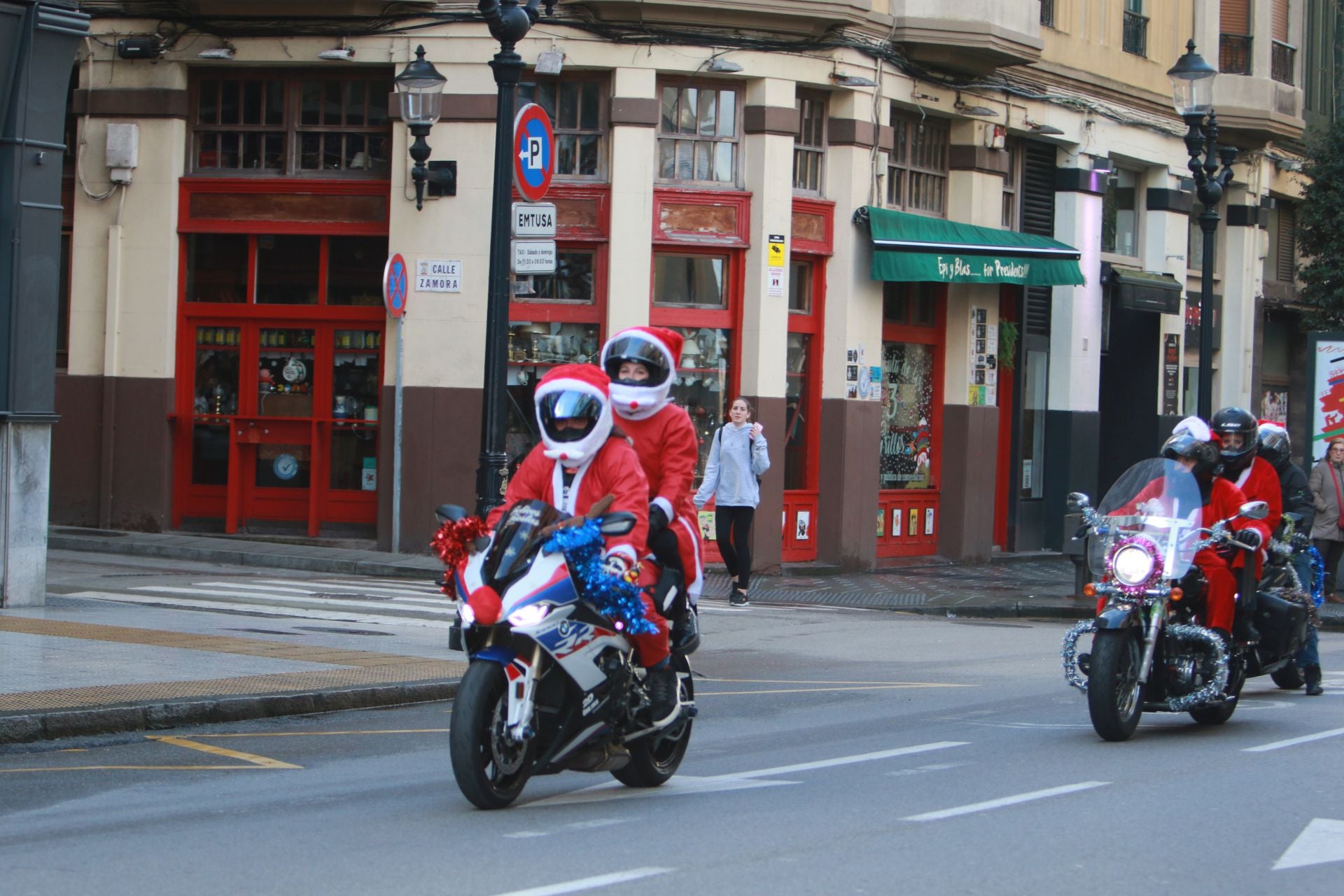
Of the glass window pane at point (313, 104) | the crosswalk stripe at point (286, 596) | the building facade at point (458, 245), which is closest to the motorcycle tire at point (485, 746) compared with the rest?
the crosswalk stripe at point (286, 596)

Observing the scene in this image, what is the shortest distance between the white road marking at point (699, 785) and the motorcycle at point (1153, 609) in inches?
50.9

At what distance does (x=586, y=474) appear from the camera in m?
7.82

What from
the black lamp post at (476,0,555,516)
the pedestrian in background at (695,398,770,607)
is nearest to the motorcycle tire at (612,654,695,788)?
the black lamp post at (476,0,555,516)

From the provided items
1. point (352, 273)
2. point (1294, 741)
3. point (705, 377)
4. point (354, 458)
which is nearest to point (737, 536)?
point (705, 377)

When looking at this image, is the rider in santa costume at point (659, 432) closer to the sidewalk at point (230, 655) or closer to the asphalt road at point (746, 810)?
the asphalt road at point (746, 810)

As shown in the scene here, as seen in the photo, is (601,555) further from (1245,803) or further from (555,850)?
(1245,803)

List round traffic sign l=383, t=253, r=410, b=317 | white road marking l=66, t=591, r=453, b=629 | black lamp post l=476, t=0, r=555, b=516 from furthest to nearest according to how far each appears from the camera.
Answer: round traffic sign l=383, t=253, r=410, b=317 → white road marking l=66, t=591, r=453, b=629 → black lamp post l=476, t=0, r=555, b=516

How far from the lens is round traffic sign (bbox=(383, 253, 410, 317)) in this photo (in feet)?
64.3

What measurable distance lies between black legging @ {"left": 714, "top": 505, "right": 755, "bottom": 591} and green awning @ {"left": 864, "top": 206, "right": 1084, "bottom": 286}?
4.94 m

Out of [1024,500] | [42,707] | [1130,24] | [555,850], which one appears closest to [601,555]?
[555,850]

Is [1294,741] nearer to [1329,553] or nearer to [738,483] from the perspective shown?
[738,483]

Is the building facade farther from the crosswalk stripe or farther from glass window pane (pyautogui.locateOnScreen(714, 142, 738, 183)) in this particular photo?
the crosswalk stripe

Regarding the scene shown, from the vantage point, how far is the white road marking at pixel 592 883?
5.95 m

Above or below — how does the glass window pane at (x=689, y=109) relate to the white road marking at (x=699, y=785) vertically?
above
